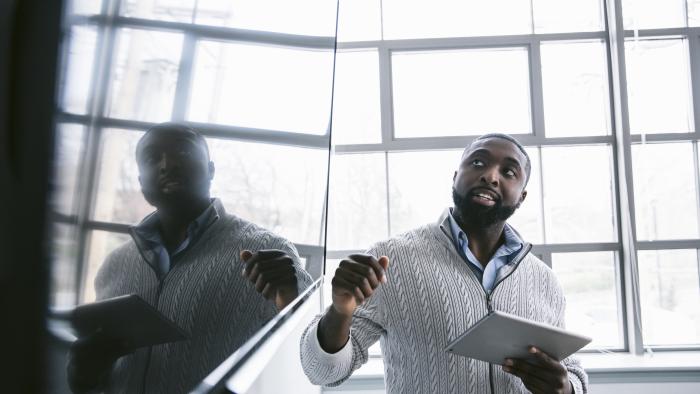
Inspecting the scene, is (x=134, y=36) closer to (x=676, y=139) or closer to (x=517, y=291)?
(x=517, y=291)

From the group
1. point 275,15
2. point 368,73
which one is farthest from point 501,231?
point 368,73

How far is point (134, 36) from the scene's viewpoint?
0.16 metres

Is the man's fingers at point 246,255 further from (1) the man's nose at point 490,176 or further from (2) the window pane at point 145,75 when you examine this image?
(1) the man's nose at point 490,176

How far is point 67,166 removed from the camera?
0.41 feet

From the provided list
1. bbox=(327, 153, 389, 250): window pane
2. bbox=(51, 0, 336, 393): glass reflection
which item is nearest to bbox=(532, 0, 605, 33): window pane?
bbox=(327, 153, 389, 250): window pane

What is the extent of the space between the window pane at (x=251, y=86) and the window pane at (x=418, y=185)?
2.46 meters

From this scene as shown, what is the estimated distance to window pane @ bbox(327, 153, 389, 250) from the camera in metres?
3.10

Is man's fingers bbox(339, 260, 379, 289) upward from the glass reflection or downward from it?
downward

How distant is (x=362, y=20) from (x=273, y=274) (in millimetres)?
2956

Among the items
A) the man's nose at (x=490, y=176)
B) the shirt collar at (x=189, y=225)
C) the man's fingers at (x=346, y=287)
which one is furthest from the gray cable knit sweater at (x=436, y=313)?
the shirt collar at (x=189, y=225)

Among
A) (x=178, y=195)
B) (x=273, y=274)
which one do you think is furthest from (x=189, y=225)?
(x=273, y=274)

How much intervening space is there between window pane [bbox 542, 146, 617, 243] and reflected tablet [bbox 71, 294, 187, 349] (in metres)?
3.13

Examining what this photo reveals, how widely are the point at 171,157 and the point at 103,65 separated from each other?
0.20 feet

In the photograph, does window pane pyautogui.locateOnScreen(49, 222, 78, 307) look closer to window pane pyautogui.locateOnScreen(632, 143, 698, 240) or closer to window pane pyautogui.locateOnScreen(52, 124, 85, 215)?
window pane pyautogui.locateOnScreen(52, 124, 85, 215)
